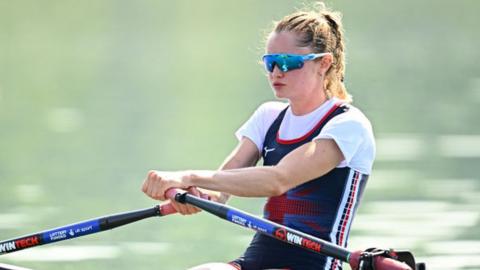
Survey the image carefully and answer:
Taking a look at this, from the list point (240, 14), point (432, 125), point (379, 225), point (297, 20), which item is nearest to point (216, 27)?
point (240, 14)

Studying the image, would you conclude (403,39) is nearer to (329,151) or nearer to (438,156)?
(438,156)

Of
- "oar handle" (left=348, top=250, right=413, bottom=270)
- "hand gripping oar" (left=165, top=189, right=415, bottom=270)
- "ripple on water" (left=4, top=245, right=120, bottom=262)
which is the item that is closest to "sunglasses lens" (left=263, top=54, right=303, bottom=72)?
"hand gripping oar" (left=165, top=189, right=415, bottom=270)

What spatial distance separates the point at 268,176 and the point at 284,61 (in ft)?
1.27

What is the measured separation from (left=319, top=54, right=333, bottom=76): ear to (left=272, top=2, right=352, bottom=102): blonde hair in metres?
0.02

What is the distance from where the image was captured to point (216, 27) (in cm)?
932

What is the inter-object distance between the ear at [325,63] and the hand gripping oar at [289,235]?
1.96ft

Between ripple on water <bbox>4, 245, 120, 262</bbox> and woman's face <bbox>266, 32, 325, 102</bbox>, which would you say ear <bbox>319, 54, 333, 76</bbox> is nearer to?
woman's face <bbox>266, 32, 325, 102</bbox>

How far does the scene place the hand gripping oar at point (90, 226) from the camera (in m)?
3.90

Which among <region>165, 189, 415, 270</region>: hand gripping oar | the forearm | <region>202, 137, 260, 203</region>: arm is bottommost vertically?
<region>165, 189, 415, 270</region>: hand gripping oar

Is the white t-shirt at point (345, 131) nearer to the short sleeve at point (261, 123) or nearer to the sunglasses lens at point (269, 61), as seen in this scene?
the short sleeve at point (261, 123)

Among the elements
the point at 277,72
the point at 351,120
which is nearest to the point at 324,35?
the point at 277,72

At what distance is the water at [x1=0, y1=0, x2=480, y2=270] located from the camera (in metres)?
5.88

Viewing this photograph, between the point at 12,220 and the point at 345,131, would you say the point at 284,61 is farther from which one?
the point at 12,220

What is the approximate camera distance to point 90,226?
12.8ft
